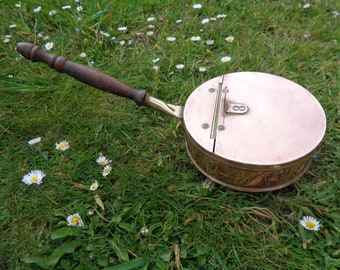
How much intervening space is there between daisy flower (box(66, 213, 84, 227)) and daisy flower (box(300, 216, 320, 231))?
34.2 inches

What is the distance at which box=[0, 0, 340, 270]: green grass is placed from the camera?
4.34 ft

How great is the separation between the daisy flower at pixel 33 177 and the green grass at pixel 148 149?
3cm

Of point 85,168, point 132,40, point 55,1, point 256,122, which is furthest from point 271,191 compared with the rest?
point 55,1

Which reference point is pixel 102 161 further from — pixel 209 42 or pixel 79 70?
pixel 209 42

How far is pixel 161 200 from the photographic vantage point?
147 cm

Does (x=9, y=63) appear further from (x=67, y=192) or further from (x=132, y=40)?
(x=67, y=192)

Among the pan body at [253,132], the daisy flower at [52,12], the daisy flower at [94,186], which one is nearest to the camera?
the pan body at [253,132]

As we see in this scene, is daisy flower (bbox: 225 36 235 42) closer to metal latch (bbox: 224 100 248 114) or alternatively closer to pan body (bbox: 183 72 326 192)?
pan body (bbox: 183 72 326 192)

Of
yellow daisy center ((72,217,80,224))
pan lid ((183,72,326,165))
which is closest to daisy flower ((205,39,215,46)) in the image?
pan lid ((183,72,326,165))

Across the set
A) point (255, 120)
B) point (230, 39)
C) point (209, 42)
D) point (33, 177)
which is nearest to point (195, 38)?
point (209, 42)

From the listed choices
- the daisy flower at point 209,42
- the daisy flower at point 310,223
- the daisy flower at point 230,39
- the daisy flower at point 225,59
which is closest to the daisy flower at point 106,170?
the daisy flower at point 310,223

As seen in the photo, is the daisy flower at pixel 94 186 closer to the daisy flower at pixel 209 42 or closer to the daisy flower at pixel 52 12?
the daisy flower at pixel 209 42

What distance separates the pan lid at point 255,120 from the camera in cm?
129

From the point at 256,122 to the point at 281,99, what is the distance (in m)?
0.18
